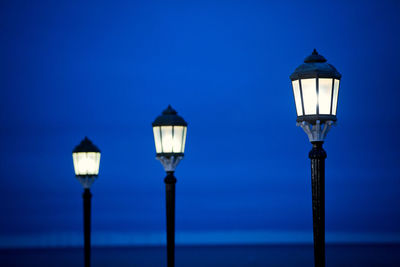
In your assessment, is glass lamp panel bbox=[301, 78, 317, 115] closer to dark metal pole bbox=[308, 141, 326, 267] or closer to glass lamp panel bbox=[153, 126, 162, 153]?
dark metal pole bbox=[308, 141, 326, 267]

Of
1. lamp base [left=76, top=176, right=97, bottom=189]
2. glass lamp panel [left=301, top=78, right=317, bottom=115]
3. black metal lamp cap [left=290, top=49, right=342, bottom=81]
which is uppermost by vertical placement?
black metal lamp cap [left=290, top=49, right=342, bottom=81]

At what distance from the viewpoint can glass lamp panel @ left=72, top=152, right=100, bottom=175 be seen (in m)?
16.8

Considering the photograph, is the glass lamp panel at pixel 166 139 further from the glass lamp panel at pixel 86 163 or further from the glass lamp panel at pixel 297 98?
the glass lamp panel at pixel 297 98

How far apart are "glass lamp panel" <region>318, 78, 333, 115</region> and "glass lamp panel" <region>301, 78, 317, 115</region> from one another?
0.24 feet

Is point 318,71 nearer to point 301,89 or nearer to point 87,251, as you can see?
point 301,89

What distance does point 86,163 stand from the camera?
16.9 m

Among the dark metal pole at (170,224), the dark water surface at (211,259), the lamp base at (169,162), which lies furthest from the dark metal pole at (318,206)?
the dark water surface at (211,259)

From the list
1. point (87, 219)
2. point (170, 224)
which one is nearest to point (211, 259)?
point (87, 219)

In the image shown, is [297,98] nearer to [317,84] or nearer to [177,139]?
[317,84]

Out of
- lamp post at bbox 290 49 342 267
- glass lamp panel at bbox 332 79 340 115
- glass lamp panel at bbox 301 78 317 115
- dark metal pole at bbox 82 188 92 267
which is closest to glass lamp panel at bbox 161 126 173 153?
dark metal pole at bbox 82 188 92 267

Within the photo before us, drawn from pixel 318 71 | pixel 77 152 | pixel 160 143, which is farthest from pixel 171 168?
pixel 318 71

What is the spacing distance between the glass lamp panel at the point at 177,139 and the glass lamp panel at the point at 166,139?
0.28 ft

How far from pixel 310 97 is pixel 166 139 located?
16.7ft

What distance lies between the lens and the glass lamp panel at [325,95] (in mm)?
9242
